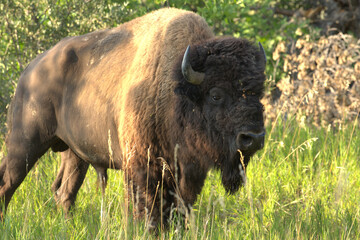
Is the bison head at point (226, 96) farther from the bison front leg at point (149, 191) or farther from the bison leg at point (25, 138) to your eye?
the bison leg at point (25, 138)

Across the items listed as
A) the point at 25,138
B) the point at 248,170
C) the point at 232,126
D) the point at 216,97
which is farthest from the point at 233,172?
the point at 25,138

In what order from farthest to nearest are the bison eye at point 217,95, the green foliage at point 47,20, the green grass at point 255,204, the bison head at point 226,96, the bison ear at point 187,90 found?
1. the green foliage at point 47,20
2. the bison ear at point 187,90
3. the bison eye at point 217,95
4. the bison head at point 226,96
5. the green grass at point 255,204

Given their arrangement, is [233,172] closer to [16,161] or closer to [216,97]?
[216,97]

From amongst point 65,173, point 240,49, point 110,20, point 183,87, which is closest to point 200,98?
point 183,87

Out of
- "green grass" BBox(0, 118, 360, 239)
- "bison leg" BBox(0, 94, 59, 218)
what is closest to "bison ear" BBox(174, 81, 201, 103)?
"green grass" BBox(0, 118, 360, 239)

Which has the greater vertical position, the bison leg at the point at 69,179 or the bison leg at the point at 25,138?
the bison leg at the point at 25,138

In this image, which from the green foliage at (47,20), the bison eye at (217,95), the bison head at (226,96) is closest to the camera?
the bison head at (226,96)

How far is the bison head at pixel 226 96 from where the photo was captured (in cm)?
372

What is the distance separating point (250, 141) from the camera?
3689 mm

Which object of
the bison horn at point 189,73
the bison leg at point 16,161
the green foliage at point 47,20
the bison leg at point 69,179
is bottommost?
the bison leg at point 69,179

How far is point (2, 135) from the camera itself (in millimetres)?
6898

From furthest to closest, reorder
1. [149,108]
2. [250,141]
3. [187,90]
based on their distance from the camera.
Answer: [149,108] → [187,90] → [250,141]

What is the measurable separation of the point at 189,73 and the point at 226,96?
1.07 feet

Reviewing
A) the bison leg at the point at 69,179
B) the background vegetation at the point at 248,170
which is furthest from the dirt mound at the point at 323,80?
the bison leg at the point at 69,179
